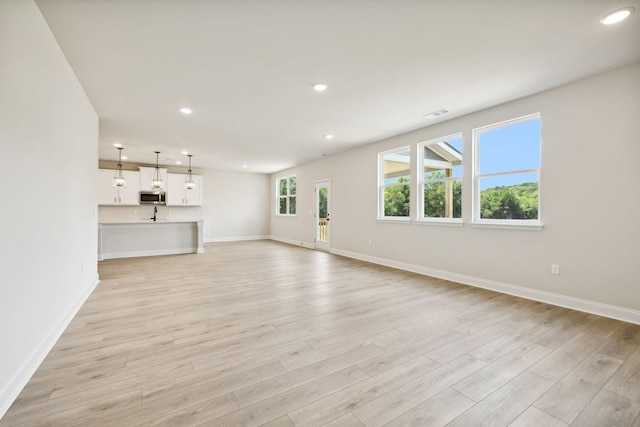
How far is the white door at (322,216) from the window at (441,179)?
3034mm

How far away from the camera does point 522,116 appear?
3.76m

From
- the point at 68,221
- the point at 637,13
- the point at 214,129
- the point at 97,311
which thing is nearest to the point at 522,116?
the point at 637,13

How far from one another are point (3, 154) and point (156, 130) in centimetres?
404

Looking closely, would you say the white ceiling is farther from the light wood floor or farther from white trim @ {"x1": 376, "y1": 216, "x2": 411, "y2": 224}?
the light wood floor

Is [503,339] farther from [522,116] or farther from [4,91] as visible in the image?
[4,91]

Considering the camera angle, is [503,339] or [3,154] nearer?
[3,154]

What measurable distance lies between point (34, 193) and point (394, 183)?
524 cm

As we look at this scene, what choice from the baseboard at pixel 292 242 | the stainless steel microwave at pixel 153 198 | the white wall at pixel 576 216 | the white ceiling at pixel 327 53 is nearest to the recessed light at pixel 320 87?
the white ceiling at pixel 327 53

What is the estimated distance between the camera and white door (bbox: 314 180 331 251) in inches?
309

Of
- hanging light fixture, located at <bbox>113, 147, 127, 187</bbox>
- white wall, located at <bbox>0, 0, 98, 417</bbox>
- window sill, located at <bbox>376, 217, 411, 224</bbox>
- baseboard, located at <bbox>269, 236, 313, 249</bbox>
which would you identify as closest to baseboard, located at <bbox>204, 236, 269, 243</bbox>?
baseboard, located at <bbox>269, 236, 313, 249</bbox>

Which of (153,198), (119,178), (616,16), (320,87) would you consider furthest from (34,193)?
(153,198)

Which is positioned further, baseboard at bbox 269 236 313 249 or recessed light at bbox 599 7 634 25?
baseboard at bbox 269 236 313 249

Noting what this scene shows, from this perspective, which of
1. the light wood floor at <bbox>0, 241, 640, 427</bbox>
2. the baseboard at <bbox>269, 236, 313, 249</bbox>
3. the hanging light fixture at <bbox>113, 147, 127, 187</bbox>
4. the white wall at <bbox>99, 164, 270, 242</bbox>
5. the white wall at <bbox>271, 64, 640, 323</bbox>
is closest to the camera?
the light wood floor at <bbox>0, 241, 640, 427</bbox>

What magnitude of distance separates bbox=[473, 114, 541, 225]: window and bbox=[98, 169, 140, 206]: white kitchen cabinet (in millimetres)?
8905
